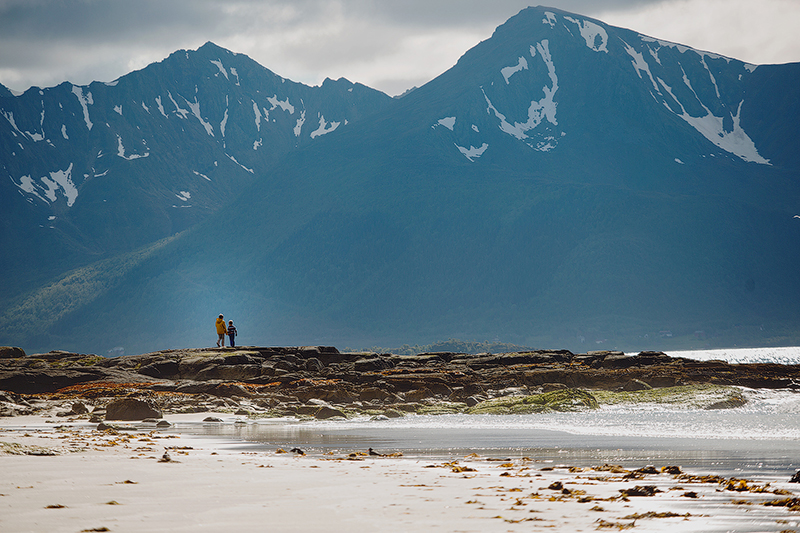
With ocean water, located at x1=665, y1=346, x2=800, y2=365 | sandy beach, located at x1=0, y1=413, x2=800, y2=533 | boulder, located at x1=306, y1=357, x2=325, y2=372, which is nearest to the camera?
sandy beach, located at x1=0, y1=413, x2=800, y2=533

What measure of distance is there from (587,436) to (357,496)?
11.2 m

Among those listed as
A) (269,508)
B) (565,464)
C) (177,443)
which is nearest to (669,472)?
(565,464)

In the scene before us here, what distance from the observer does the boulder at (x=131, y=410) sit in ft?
79.9

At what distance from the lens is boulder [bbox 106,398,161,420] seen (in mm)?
24359

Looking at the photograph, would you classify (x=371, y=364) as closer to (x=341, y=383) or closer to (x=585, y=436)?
(x=341, y=383)

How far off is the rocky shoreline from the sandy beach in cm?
1358

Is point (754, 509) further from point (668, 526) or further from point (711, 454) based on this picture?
point (711, 454)

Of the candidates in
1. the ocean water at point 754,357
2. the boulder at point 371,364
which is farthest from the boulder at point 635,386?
the ocean water at point 754,357

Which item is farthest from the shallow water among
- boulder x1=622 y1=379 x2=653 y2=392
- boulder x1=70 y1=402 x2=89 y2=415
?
boulder x1=622 y1=379 x2=653 y2=392

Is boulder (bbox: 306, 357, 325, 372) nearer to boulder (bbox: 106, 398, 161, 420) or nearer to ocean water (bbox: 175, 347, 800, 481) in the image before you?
ocean water (bbox: 175, 347, 800, 481)

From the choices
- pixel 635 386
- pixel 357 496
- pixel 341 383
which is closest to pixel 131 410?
pixel 341 383

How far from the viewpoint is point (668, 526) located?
748cm

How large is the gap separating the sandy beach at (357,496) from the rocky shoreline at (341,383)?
13.6 meters

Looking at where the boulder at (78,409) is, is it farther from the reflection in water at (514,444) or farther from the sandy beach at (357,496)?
the sandy beach at (357,496)
